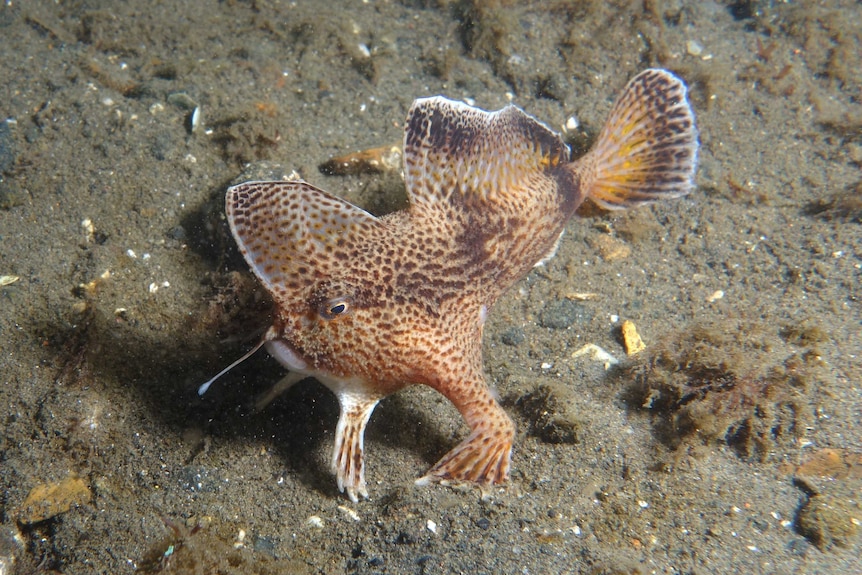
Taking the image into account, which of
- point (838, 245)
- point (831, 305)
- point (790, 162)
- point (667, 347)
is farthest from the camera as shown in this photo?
point (790, 162)

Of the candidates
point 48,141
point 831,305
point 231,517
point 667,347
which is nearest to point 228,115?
point 48,141

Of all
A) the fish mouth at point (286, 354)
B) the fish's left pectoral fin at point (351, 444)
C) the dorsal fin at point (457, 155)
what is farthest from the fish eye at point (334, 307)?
the dorsal fin at point (457, 155)

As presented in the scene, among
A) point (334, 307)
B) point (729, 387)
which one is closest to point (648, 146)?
point (729, 387)

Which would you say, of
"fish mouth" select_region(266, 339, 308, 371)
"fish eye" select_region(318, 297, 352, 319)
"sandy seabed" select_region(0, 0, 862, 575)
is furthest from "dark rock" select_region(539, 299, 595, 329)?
"fish mouth" select_region(266, 339, 308, 371)

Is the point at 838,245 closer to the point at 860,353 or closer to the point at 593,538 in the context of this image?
the point at 860,353

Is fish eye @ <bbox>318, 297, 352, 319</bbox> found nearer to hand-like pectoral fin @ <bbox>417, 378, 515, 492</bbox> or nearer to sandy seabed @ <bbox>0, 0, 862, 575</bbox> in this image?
hand-like pectoral fin @ <bbox>417, 378, 515, 492</bbox>

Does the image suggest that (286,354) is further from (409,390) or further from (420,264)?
(409,390)

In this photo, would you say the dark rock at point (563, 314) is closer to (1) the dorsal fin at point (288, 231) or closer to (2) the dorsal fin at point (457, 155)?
(2) the dorsal fin at point (457, 155)
